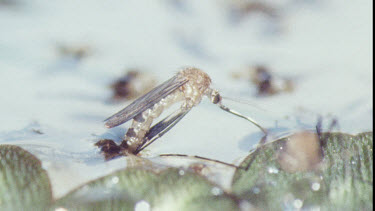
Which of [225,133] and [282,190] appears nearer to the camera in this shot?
[282,190]

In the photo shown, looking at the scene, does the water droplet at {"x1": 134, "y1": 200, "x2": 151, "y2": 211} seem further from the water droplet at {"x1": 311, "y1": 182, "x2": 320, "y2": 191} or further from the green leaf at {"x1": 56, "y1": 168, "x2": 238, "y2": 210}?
the water droplet at {"x1": 311, "y1": 182, "x2": 320, "y2": 191}

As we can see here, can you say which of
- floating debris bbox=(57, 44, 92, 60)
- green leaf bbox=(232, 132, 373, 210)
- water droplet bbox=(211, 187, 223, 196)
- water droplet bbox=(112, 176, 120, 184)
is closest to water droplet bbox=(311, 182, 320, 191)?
green leaf bbox=(232, 132, 373, 210)

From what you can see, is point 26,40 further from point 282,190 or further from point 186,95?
point 282,190

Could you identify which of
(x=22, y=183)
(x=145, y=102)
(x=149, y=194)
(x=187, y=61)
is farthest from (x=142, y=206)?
(x=187, y=61)

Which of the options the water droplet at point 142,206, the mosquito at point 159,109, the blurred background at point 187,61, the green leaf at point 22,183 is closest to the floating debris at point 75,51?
the blurred background at point 187,61

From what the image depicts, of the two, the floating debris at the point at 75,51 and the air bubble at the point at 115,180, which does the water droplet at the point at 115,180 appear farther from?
the floating debris at the point at 75,51

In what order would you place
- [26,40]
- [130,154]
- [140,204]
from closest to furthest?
1. [140,204]
2. [130,154]
3. [26,40]

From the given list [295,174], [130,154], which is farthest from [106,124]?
[295,174]
